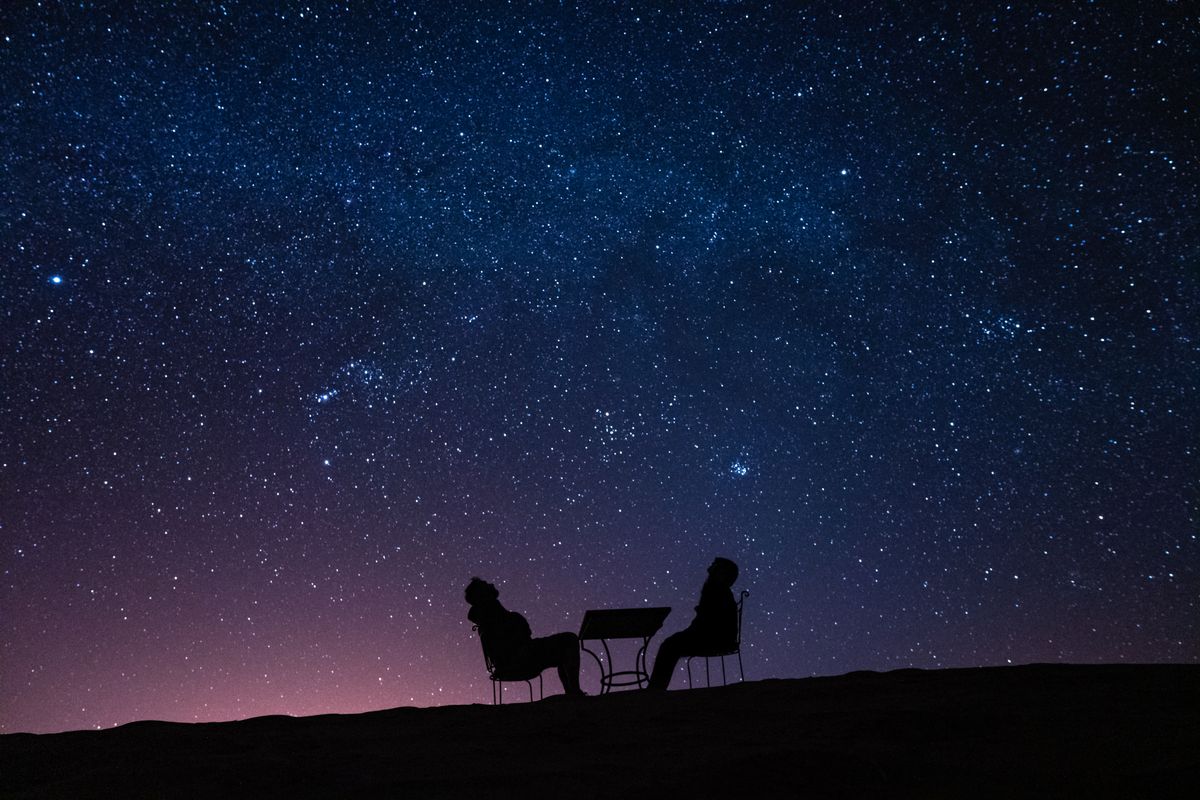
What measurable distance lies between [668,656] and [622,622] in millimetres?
491

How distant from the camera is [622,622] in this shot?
23.7ft

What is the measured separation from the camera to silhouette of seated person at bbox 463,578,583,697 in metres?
7.31

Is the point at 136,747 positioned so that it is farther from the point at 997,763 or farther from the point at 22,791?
the point at 997,763

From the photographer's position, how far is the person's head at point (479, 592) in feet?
24.6

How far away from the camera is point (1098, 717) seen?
3471mm

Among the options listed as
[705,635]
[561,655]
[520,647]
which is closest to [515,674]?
[520,647]

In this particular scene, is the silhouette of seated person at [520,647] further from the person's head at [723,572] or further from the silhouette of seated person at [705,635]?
the person's head at [723,572]

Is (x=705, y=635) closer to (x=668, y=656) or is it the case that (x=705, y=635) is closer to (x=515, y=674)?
(x=668, y=656)

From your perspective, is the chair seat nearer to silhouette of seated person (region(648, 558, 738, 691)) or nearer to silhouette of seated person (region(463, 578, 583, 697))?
silhouette of seated person (region(463, 578, 583, 697))


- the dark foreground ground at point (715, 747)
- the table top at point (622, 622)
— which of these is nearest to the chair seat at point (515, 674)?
the table top at point (622, 622)

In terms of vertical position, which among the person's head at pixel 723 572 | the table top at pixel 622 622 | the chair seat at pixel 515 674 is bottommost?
the chair seat at pixel 515 674

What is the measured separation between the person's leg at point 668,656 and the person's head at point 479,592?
63.1 inches

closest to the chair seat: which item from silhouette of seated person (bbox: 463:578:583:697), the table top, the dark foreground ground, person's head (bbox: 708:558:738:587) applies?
silhouette of seated person (bbox: 463:578:583:697)

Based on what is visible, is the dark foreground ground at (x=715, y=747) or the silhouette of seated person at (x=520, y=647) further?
the silhouette of seated person at (x=520, y=647)
